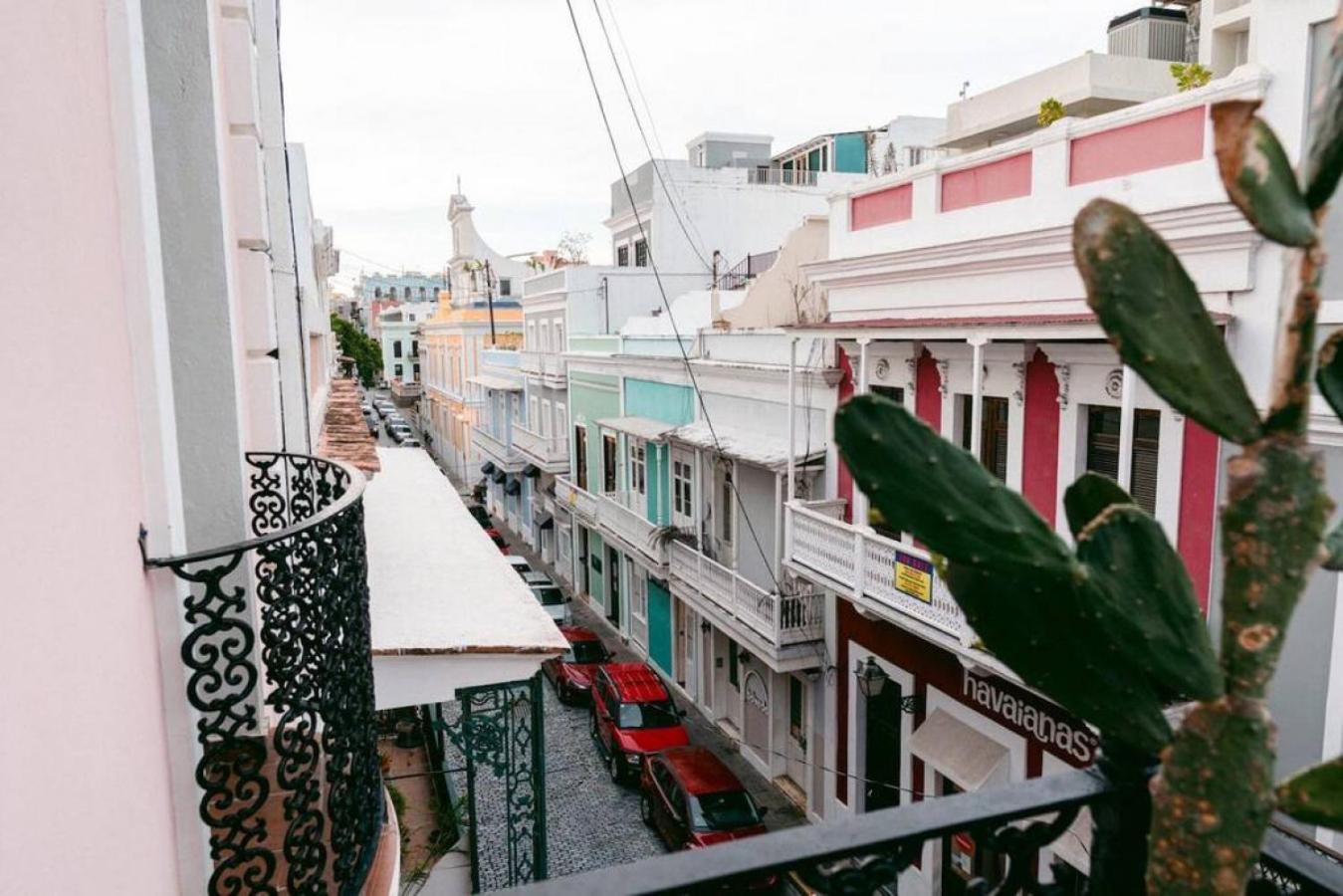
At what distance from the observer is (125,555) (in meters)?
2.54

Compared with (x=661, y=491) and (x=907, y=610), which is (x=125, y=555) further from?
(x=661, y=491)

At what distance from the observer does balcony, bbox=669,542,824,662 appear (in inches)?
501

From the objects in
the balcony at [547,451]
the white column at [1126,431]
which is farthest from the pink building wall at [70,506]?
the balcony at [547,451]

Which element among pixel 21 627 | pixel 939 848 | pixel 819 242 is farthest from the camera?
pixel 819 242

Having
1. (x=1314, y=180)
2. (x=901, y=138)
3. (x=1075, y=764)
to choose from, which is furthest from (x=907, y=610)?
(x=901, y=138)

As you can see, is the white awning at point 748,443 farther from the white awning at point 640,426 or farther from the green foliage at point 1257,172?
the green foliage at point 1257,172

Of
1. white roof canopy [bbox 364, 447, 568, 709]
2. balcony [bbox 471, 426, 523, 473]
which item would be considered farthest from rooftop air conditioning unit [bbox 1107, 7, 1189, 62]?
balcony [bbox 471, 426, 523, 473]

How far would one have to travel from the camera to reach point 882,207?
1130 centimetres

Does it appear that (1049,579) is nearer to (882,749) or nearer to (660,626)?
(882,749)

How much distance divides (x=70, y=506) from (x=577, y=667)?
637 inches

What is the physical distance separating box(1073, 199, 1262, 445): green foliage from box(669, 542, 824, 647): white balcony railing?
11665 mm

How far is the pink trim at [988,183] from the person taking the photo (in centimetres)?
927

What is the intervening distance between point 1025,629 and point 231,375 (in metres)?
3.82

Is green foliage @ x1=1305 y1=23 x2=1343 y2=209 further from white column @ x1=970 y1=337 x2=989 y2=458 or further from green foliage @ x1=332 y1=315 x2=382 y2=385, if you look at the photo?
green foliage @ x1=332 y1=315 x2=382 y2=385
